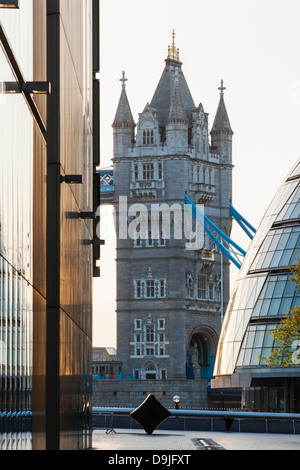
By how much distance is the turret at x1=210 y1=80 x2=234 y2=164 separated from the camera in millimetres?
134625

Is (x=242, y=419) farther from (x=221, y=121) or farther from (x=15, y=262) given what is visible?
(x=221, y=121)

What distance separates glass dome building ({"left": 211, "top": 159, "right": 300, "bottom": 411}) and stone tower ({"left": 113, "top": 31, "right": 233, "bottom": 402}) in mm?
54054

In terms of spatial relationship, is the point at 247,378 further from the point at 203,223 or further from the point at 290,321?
the point at 203,223

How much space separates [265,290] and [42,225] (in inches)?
2016

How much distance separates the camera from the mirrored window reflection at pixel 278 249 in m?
62.7

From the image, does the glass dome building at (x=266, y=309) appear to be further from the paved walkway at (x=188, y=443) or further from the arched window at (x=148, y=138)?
the arched window at (x=148, y=138)

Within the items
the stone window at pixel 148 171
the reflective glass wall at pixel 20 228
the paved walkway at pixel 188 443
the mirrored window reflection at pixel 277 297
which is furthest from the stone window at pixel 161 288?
the reflective glass wall at pixel 20 228

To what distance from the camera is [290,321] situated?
115 ft

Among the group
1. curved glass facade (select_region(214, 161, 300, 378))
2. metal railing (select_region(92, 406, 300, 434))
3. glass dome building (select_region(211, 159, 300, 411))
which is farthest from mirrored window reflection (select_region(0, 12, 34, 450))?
glass dome building (select_region(211, 159, 300, 411))

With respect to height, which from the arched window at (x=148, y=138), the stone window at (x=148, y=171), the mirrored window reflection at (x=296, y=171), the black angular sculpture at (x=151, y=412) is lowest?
the black angular sculpture at (x=151, y=412)

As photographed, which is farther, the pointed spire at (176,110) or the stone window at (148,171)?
the pointed spire at (176,110)

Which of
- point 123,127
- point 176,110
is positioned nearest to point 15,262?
point 176,110

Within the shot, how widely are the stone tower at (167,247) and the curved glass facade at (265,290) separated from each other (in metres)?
53.9
